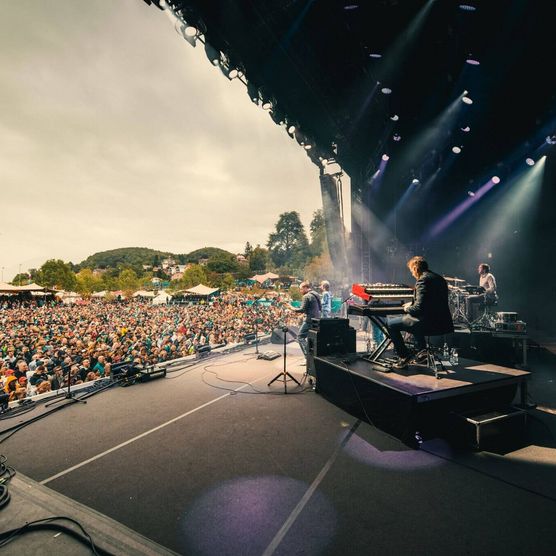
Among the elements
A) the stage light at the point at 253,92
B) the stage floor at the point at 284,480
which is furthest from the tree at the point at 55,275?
the stage floor at the point at 284,480

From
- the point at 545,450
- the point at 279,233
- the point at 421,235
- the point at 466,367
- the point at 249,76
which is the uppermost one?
the point at 279,233

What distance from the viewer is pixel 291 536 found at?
5.74 ft

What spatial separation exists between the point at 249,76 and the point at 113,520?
22.4 ft

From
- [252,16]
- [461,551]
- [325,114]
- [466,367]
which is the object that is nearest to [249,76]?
[252,16]

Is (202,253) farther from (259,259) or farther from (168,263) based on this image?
(259,259)

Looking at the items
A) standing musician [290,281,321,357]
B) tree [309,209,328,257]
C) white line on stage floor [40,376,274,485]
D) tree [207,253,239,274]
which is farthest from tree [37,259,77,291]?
white line on stage floor [40,376,274,485]

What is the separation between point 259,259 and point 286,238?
11536 mm

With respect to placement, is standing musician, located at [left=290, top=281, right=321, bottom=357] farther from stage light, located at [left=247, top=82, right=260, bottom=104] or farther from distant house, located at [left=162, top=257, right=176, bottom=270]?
distant house, located at [left=162, top=257, right=176, bottom=270]

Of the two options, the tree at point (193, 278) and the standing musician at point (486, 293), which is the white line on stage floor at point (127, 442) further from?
the tree at point (193, 278)

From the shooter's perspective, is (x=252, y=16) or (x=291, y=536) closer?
(x=291, y=536)

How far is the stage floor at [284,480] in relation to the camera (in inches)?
68.7

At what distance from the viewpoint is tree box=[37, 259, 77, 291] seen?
5553 cm

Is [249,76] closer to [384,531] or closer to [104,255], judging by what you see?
[384,531]

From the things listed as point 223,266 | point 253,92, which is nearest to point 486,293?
point 253,92
